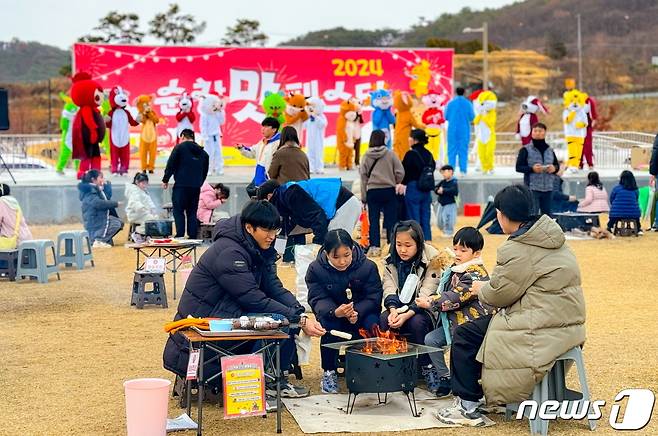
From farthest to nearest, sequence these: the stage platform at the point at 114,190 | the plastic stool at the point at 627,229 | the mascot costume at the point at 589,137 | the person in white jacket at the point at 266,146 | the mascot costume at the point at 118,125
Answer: the mascot costume at the point at 589,137 < the mascot costume at the point at 118,125 < the stage platform at the point at 114,190 < the plastic stool at the point at 627,229 < the person in white jacket at the point at 266,146

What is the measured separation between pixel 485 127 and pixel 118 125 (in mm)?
6562

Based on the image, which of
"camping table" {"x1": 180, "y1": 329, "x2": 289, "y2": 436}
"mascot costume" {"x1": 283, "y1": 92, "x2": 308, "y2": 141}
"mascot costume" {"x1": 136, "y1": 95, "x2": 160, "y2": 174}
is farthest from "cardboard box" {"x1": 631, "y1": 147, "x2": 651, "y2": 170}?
"camping table" {"x1": 180, "y1": 329, "x2": 289, "y2": 436}

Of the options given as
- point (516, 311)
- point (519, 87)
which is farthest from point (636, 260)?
point (519, 87)

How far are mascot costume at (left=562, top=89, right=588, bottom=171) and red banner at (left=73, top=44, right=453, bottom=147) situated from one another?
3.09 meters

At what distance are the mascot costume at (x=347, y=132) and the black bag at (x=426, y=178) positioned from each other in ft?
23.3

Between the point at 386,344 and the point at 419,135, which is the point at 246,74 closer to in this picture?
the point at 419,135

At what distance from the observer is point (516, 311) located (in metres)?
5.71

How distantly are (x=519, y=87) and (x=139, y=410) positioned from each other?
67442 mm

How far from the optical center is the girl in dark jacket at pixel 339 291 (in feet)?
22.0

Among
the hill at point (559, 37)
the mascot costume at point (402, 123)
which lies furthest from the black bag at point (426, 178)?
the hill at point (559, 37)

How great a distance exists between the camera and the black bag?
13797 millimetres

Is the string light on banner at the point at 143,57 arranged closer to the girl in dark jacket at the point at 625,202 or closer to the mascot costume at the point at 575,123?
the mascot costume at the point at 575,123

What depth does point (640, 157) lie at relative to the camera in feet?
79.0

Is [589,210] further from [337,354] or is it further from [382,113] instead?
[337,354]
